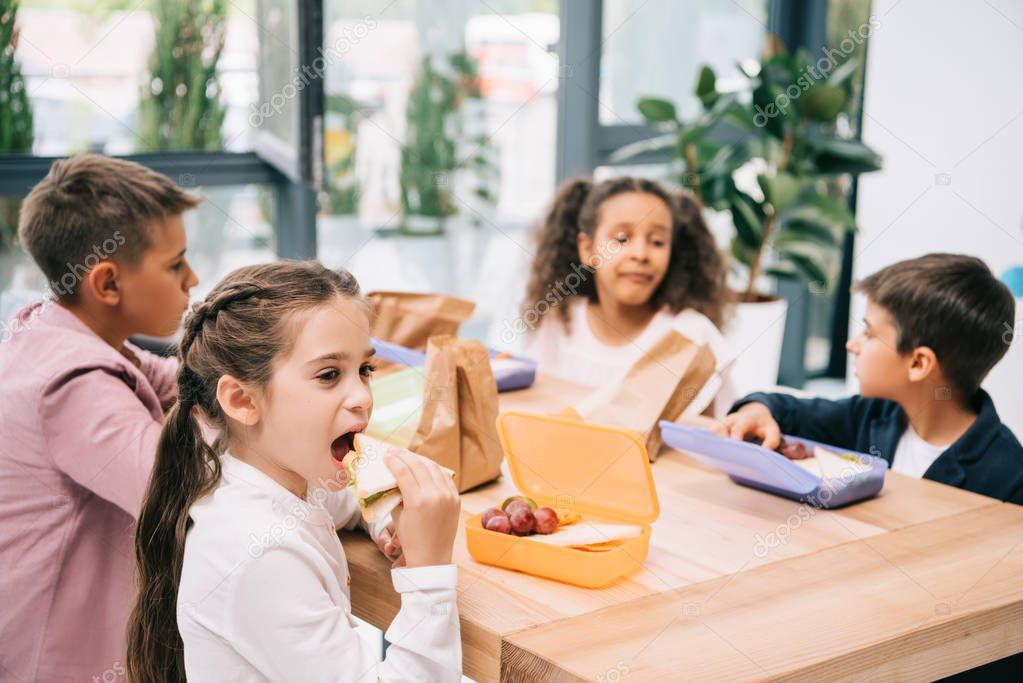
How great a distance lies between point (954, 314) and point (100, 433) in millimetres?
1442

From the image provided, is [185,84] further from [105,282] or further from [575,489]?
[575,489]

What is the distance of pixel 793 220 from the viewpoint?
13.4 feet

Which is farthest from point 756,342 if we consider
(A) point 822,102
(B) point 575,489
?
(B) point 575,489

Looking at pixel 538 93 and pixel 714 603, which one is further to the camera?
pixel 538 93

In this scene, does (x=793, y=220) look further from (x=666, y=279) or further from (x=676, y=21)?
(x=666, y=279)

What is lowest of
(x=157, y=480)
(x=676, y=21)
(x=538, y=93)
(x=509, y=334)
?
(x=509, y=334)

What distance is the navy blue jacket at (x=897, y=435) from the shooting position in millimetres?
1858

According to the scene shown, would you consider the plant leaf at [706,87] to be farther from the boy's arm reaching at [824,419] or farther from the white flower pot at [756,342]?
the boy's arm reaching at [824,419]

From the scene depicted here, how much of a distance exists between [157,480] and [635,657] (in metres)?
0.59

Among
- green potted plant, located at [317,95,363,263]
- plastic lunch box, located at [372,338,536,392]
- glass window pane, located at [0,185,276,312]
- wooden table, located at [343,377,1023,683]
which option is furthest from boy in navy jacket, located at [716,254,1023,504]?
green potted plant, located at [317,95,363,263]

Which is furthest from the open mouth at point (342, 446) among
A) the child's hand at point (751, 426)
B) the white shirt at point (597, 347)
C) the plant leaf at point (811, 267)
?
the plant leaf at point (811, 267)

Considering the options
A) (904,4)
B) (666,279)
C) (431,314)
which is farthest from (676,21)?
(431,314)

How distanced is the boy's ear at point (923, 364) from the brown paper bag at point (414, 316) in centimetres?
85

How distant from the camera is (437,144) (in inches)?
171
